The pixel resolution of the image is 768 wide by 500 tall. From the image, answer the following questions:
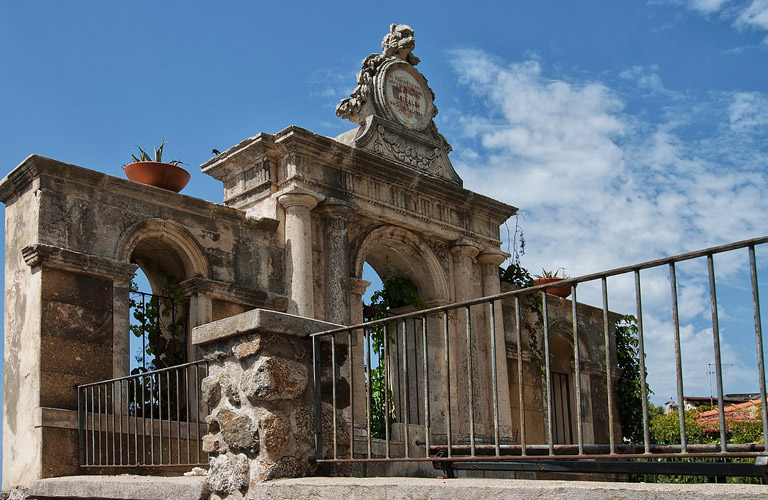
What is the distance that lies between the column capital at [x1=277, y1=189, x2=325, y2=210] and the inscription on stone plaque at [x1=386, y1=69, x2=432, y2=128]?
225cm

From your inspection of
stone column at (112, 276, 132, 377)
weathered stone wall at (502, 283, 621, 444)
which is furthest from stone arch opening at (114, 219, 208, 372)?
weathered stone wall at (502, 283, 621, 444)

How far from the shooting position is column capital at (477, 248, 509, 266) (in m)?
14.3

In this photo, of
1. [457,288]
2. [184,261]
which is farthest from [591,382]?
[184,261]

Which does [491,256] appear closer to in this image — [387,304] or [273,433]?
[387,304]

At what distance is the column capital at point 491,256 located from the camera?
14289mm

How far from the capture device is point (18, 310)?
10.1m

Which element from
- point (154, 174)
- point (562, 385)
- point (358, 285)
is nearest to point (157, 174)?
point (154, 174)

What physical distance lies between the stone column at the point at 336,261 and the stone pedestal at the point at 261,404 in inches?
232

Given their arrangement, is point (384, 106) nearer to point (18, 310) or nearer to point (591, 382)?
point (18, 310)

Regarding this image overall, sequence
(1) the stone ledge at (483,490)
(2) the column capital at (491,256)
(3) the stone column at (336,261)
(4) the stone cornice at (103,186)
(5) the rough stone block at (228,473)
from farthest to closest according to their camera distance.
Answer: (2) the column capital at (491,256)
(3) the stone column at (336,261)
(4) the stone cornice at (103,186)
(5) the rough stone block at (228,473)
(1) the stone ledge at (483,490)

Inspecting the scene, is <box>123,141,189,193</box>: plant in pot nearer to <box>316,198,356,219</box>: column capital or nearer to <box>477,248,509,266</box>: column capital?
<box>316,198,356,219</box>: column capital

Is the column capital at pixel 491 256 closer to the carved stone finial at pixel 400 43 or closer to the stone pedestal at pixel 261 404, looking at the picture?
the carved stone finial at pixel 400 43

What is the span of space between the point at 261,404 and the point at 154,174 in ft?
20.5

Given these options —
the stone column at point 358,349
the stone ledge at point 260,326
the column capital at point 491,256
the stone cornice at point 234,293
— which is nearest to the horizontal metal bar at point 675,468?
the stone ledge at point 260,326
